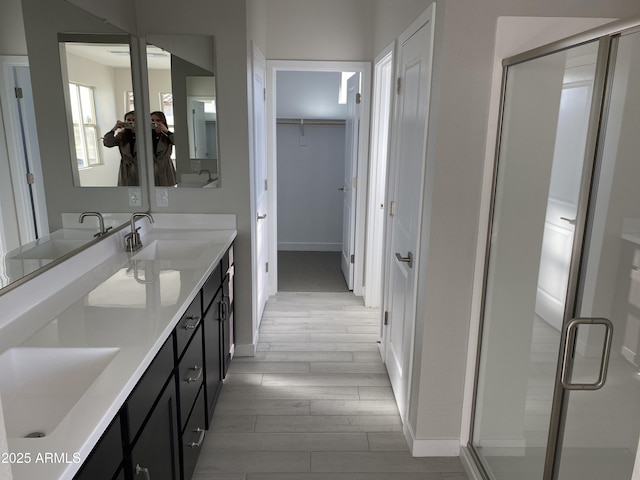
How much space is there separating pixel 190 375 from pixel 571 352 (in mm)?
1377

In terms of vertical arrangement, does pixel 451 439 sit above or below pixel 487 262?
below

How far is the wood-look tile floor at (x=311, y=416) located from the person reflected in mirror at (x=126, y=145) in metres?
1.32

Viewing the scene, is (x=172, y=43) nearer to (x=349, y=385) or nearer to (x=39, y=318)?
(x=39, y=318)

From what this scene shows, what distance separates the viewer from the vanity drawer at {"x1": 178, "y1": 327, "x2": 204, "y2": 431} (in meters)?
1.79

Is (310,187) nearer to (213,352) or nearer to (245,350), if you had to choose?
(245,350)

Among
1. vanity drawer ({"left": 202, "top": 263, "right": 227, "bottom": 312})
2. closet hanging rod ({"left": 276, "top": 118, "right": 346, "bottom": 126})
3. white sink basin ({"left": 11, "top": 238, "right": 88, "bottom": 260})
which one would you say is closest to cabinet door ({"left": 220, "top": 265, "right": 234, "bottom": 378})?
vanity drawer ({"left": 202, "top": 263, "right": 227, "bottom": 312})

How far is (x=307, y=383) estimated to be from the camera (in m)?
2.87

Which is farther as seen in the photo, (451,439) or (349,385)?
(349,385)

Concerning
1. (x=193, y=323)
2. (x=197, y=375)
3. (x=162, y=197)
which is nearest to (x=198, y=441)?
(x=197, y=375)

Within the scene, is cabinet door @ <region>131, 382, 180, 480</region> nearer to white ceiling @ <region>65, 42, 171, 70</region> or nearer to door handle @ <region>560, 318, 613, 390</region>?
door handle @ <region>560, 318, 613, 390</region>

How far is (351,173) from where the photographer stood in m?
4.27

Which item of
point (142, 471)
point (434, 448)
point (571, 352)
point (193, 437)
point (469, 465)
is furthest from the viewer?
point (434, 448)

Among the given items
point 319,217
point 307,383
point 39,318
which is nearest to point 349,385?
point 307,383

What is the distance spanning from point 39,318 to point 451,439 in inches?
71.3
